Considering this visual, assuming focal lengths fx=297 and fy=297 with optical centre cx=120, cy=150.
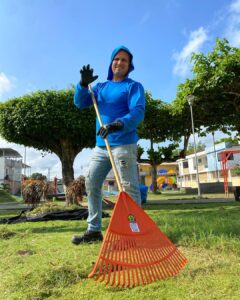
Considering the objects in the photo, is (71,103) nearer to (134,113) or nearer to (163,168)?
(134,113)

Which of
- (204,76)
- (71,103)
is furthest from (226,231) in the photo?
(204,76)

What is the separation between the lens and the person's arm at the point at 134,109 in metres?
2.81

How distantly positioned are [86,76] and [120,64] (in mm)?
395

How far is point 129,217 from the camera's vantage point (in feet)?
7.48

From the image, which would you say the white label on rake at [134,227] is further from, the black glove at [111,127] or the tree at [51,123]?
the tree at [51,123]

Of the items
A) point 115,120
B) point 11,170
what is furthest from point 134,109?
point 11,170

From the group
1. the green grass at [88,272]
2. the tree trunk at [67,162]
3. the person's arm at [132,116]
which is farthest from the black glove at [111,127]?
the tree trunk at [67,162]

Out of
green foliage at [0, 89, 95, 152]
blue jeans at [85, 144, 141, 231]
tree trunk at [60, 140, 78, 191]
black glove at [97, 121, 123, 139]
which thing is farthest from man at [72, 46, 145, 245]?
tree trunk at [60, 140, 78, 191]

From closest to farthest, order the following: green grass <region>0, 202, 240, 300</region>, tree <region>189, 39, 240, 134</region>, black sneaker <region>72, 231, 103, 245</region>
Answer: green grass <region>0, 202, 240, 300</region> < black sneaker <region>72, 231, 103, 245</region> < tree <region>189, 39, 240, 134</region>

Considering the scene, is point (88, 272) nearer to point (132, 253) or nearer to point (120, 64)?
point (132, 253)

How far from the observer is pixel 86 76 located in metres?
3.25

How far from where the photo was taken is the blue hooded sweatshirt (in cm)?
291

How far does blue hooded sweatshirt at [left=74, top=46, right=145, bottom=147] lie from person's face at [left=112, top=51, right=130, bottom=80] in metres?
0.05

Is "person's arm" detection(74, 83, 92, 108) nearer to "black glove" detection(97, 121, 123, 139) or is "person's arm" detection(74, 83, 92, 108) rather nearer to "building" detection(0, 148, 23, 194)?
"black glove" detection(97, 121, 123, 139)
